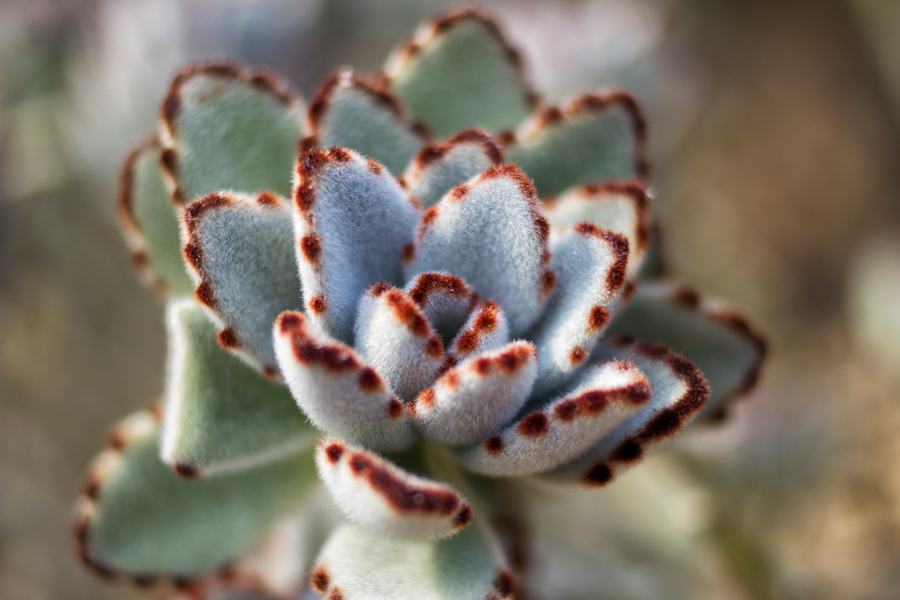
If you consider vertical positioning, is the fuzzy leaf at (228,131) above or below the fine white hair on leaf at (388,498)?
above

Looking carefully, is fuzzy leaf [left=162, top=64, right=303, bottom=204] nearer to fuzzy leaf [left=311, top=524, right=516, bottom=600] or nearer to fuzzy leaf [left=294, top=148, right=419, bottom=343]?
fuzzy leaf [left=294, top=148, right=419, bottom=343]

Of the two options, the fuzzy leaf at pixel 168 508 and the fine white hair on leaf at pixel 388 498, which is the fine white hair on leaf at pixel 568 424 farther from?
the fuzzy leaf at pixel 168 508

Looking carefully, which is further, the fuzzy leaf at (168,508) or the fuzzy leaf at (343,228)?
the fuzzy leaf at (168,508)

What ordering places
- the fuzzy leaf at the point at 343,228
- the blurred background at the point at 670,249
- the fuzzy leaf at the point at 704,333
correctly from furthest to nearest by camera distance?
the blurred background at the point at 670,249, the fuzzy leaf at the point at 704,333, the fuzzy leaf at the point at 343,228

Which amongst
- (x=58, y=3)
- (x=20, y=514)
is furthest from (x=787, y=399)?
(x=58, y=3)

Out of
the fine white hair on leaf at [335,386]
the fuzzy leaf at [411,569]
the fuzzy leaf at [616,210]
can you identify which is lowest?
the fuzzy leaf at [411,569]

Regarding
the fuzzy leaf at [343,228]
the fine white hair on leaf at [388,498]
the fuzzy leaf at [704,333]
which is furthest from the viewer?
the fuzzy leaf at [704,333]

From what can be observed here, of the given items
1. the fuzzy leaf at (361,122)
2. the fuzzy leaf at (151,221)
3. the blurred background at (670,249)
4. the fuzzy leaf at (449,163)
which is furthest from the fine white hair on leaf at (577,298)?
the blurred background at (670,249)
